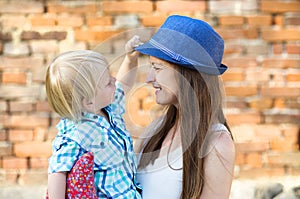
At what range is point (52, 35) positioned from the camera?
3.44 metres

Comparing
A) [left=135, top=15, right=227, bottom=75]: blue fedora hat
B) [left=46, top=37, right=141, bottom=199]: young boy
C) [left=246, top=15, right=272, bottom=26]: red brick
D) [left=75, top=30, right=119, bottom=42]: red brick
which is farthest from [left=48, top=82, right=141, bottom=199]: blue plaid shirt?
[left=246, top=15, right=272, bottom=26]: red brick

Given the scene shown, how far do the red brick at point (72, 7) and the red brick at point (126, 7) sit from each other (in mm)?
56

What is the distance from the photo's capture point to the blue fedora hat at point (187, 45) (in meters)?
1.96

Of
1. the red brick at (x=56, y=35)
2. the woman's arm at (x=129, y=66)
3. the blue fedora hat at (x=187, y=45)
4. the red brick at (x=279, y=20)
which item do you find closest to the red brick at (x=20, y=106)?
the red brick at (x=56, y=35)

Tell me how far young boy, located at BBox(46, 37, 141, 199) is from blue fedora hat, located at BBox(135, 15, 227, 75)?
18 cm

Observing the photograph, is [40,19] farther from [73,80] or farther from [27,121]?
[73,80]

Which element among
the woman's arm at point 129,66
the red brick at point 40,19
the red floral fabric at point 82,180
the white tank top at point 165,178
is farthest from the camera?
the red brick at point 40,19

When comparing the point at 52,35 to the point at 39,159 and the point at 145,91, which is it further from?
the point at 145,91

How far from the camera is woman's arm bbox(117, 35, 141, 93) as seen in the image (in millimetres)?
2202

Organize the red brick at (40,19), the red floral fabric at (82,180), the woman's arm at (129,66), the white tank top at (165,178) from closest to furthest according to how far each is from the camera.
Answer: the red floral fabric at (82,180), the white tank top at (165,178), the woman's arm at (129,66), the red brick at (40,19)

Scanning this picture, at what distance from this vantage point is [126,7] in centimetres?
344

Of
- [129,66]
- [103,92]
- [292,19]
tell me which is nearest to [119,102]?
[129,66]

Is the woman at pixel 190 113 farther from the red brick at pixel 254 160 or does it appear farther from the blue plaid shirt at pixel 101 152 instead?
the red brick at pixel 254 160

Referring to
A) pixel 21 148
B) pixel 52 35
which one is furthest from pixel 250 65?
pixel 21 148
